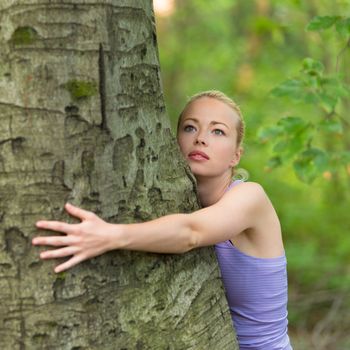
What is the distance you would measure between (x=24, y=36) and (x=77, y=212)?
0.54 m

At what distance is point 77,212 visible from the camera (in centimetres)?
188

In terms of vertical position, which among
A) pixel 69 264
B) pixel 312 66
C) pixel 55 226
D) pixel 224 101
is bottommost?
pixel 69 264

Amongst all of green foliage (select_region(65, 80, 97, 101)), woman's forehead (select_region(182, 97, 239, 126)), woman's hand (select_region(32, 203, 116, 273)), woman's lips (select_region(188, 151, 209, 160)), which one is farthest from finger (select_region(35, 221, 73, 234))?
woman's forehead (select_region(182, 97, 239, 126))

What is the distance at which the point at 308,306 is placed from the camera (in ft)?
23.4

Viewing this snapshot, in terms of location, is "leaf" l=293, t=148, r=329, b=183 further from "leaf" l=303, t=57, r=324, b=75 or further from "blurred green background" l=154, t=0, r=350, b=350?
"leaf" l=303, t=57, r=324, b=75

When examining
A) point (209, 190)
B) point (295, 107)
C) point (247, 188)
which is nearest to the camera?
point (247, 188)

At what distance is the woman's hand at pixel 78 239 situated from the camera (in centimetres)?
184

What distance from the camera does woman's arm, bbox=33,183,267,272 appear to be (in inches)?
73.1

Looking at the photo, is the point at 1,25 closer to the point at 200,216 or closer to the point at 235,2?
the point at 200,216

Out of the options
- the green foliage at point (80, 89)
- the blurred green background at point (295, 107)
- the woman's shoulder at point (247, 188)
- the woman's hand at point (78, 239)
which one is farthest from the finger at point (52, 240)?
the blurred green background at point (295, 107)

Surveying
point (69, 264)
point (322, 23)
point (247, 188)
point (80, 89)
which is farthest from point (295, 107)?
point (69, 264)

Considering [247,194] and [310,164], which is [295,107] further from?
[247,194]

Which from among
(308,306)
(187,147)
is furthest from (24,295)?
(308,306)

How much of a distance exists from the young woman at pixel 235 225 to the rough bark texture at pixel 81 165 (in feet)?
0.91
